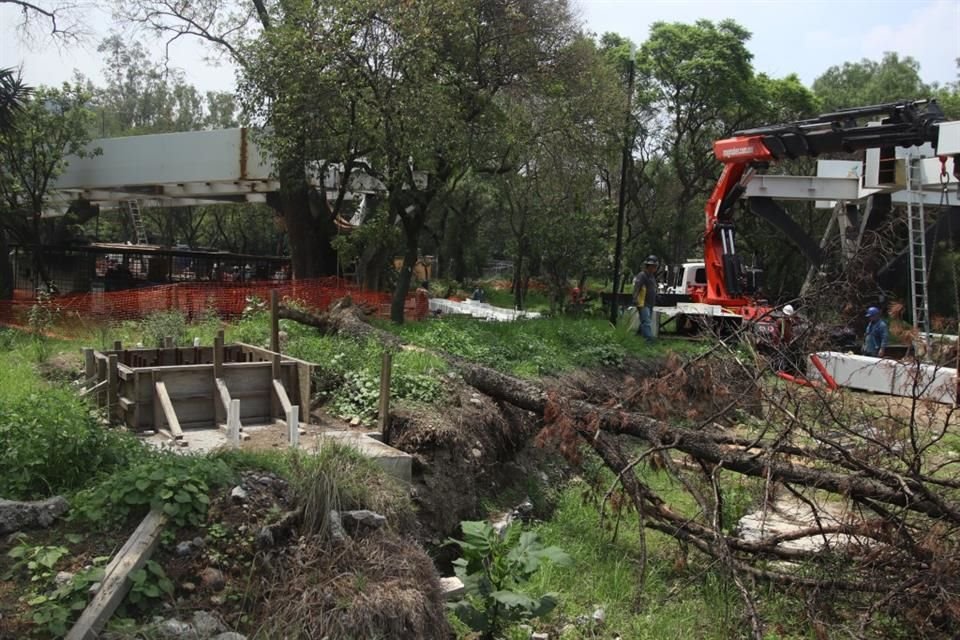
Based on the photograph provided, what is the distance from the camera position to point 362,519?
6098mm

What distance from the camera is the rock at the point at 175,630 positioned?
15.7 ft

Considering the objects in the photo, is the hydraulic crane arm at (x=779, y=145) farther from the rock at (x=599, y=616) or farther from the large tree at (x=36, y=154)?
the large tree at (x=36, y=154)

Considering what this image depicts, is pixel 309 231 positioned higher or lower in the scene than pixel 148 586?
higher

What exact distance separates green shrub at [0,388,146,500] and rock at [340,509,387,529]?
1.63 m

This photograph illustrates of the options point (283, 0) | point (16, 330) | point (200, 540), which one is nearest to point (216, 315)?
point (16, 330)

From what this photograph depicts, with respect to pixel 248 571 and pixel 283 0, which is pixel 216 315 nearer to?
pixel 283 0

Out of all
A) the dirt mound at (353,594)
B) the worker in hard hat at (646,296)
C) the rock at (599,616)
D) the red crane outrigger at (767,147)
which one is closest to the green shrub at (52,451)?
the dirt mound at (353,594)

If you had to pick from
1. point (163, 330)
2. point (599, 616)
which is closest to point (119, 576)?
point (599, 616)

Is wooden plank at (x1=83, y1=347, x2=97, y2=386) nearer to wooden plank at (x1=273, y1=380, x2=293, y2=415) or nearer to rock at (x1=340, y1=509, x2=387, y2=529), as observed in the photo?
wooden plank at (x1=273, y1=380, x2=293, y2=415)

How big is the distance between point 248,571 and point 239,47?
13.6m

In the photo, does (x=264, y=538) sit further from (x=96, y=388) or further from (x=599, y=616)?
(x=96, y=388)

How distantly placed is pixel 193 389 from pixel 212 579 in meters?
4.13

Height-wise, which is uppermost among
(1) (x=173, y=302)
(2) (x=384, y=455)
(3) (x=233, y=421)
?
(1) (x=173, y=302)

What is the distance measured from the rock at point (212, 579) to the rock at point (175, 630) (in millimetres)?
332
